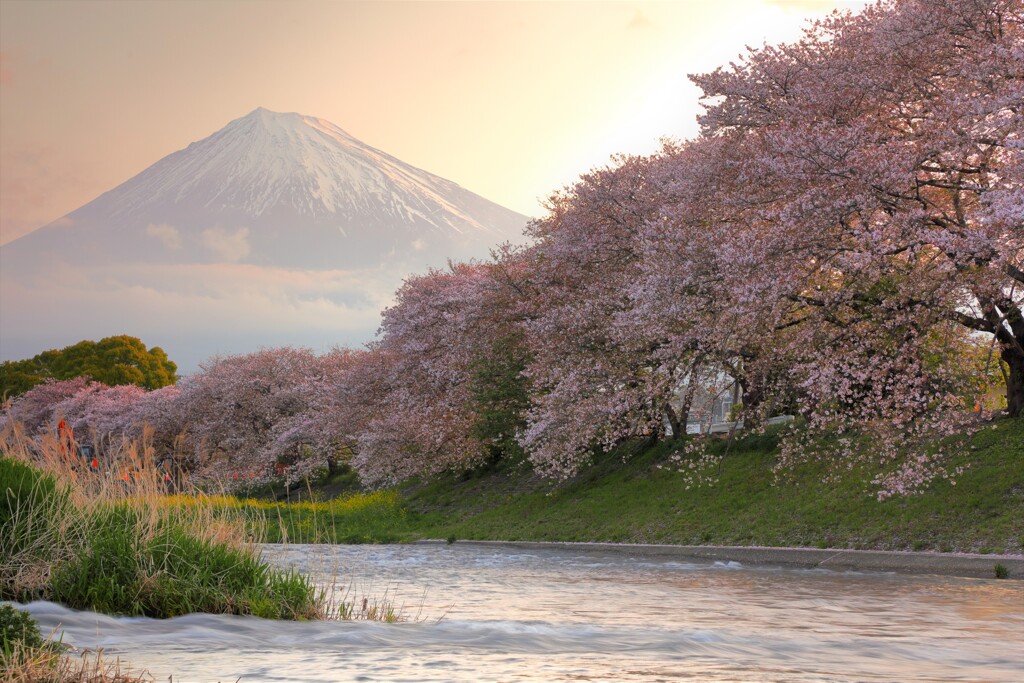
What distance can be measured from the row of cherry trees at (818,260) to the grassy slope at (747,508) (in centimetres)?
97

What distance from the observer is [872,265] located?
62.6 ft

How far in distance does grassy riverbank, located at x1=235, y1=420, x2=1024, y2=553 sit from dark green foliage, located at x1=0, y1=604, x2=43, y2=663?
5176mm

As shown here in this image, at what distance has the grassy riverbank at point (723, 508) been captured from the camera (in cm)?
2078

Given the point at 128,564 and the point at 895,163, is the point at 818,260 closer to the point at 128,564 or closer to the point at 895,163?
the point at 895,163

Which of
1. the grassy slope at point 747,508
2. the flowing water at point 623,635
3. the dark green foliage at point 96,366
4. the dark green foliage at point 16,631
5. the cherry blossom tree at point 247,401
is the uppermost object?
the dark green foliage at point 96,366

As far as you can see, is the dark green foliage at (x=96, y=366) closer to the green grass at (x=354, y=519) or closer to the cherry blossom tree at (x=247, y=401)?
the cherry blossom tree at (x=247, y=401)

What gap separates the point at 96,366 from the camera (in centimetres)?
8919

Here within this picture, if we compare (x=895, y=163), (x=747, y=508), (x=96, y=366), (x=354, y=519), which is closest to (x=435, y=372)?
(x=354, y=519)

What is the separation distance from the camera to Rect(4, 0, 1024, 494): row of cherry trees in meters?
19.1

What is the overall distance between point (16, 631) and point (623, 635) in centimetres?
619

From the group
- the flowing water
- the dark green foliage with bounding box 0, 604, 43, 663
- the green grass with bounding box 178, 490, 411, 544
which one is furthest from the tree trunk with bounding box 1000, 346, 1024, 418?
the dark green foliage with bounding box 0, 604, 43, 663

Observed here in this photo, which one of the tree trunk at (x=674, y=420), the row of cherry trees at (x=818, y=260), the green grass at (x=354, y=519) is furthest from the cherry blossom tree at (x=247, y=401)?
the tree trunk at (x=674, y=420)

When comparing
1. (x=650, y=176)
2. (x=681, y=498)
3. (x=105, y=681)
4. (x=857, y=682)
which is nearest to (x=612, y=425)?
(x=681, y=498)

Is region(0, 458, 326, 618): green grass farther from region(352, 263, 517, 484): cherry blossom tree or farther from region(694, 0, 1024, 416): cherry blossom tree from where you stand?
region(352, 263, 517, 484): cherry blossom tree
